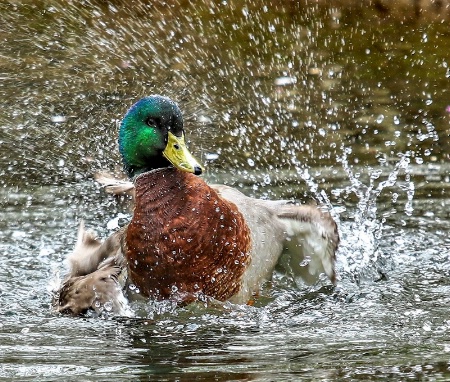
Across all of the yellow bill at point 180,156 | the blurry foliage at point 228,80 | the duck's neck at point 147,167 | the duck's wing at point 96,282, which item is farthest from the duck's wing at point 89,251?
the blurry foliage at point 228,80

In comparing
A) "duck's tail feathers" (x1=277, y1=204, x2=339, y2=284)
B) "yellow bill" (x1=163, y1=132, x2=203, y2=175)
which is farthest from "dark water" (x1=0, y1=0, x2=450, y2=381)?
"yellow bill" (x1=163, y1=132, x2=203, y2=175)

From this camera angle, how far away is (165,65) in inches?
367

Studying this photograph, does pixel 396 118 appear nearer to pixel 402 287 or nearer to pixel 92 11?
pixel 402 287

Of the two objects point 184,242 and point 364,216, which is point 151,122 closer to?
point 184,242

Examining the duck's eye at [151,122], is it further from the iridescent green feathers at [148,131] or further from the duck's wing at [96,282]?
the duck's wing at [96,282]

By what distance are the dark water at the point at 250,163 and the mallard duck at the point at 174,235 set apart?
0.12m

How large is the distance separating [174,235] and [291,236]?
0.80 m

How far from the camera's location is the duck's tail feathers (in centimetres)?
539

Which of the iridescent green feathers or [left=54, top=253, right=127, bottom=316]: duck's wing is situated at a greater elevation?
the iridescent green feathers

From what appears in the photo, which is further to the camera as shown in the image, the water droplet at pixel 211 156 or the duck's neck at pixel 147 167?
the water droplet at pixel 211 156

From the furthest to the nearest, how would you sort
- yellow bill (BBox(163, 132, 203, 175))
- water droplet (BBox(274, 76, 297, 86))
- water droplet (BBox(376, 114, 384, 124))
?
water droplet (BBox(274, 76, 297, 86))
water droplet (BBox(376, 114, 384, 124))
yellow bill (BBox(163, 132, 203, 175))

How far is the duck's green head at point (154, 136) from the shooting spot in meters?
5.10

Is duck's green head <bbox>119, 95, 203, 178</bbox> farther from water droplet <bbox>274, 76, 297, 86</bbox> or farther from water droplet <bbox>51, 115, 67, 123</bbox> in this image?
water droplet <bbox>274, 76, 297, 86</bbox>

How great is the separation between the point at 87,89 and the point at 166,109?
367cm
